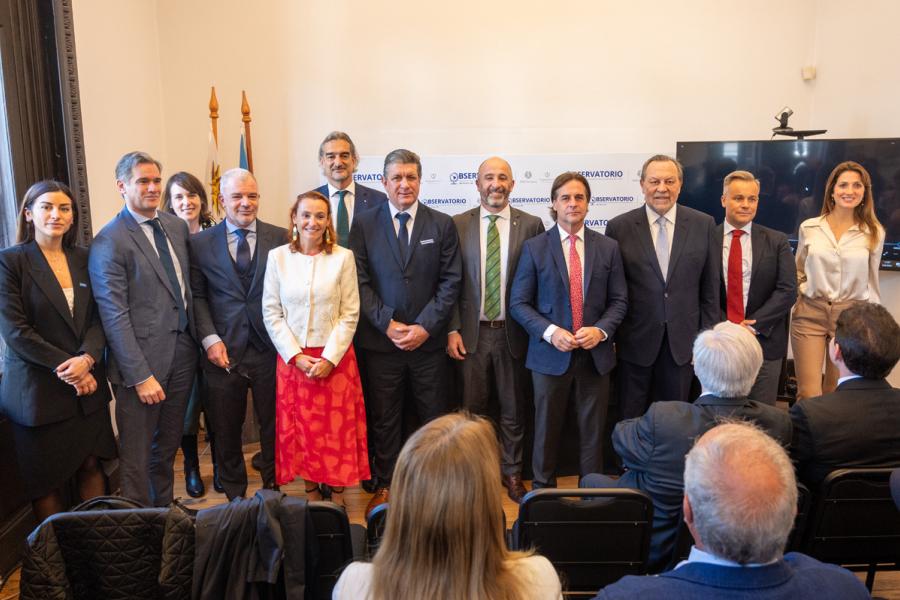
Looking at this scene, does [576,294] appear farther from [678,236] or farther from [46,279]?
[46,279]

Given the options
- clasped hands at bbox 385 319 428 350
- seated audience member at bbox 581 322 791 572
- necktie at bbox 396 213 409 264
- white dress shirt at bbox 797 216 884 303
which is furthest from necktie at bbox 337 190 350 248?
white dress shirt at bbox 797 216 884 303

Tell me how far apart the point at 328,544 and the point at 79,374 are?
5.02ft

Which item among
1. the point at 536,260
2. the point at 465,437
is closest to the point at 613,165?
the point at 536,260

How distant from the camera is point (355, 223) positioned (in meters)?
3.54

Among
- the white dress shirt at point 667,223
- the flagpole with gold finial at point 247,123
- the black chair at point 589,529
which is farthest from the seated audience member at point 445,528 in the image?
the flagpole with gold finial at point 247,123

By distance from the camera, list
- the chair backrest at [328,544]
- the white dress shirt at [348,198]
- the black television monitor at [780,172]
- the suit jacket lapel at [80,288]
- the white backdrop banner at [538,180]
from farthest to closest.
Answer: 1. the white backdrop banner at [538,180]
2. the black television monitor at [780,172]
3. the white dress shirt at [348,198]
4. the suit jacket lapel at [80,288]
5. the chair backrest at [328,544]

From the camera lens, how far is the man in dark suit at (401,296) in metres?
3.44

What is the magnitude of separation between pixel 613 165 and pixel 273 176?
9.44 ft

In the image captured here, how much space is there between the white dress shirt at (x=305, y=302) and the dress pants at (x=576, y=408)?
1.06 meters

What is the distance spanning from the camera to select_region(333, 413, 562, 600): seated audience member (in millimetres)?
1205

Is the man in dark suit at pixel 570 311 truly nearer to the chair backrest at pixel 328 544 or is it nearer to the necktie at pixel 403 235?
the necktie at pixel 403 235

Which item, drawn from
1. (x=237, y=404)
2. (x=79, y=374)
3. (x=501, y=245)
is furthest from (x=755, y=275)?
(x=79, y=374)

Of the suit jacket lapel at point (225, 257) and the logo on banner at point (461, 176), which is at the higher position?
the logo on banner at point (461, 176)

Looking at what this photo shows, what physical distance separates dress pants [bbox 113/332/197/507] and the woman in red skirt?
440 mm
